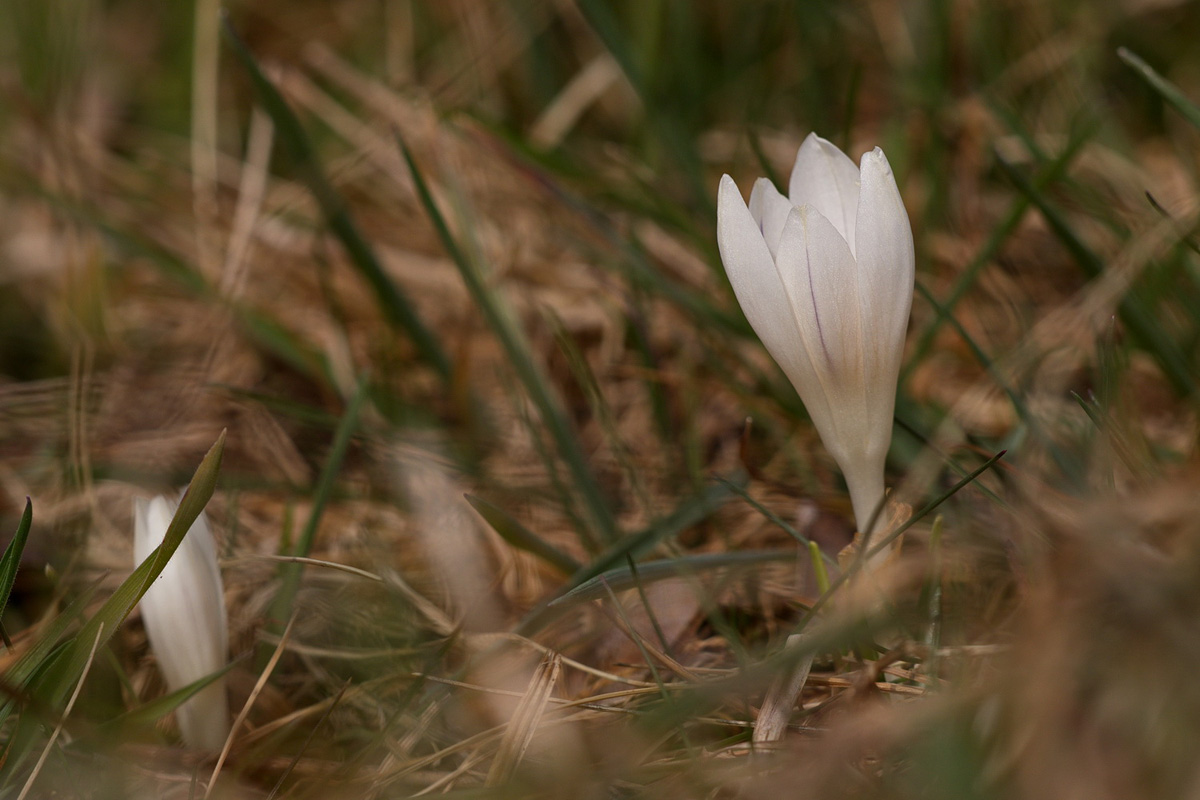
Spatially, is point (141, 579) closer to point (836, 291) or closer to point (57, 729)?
point (57, 729)

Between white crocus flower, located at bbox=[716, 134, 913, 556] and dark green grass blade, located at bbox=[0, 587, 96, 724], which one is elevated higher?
white crocus flower, located at bbox=[716, 134, 913, 556]

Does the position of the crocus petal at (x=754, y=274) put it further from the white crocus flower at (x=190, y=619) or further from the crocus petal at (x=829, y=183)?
the white crocus flower at (x=190, y=619)

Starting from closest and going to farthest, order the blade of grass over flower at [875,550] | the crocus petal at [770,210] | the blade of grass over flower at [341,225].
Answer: the blade of grass over flower at [875,550] < the crocus petal at [770,210] < the blade of grass over flower at [341,225]

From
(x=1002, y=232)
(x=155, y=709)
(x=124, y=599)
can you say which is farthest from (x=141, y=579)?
(x=1002, y=232)

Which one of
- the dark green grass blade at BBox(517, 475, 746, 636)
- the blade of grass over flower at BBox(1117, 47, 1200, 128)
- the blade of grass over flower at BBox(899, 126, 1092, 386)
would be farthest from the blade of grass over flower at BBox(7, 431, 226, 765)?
the blade of grass over flower at BBox(1117, 47, 1200, 128)

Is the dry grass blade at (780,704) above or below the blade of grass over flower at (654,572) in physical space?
below

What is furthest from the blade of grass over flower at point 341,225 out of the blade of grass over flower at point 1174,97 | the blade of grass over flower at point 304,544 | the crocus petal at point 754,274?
the blade of grass over flower at point 1174,97

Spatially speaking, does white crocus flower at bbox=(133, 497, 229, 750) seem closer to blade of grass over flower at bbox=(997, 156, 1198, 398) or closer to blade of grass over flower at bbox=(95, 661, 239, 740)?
blade of grass over flower at bbox=(95, 661, 239, 740)
